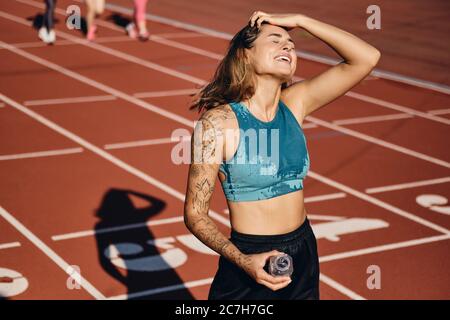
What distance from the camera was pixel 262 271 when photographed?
4.73m

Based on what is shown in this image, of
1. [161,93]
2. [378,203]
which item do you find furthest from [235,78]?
[161,93]

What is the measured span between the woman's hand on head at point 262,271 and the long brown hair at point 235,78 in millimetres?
918

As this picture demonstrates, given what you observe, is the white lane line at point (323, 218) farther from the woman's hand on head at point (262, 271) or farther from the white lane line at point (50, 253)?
the woman's hand on head at point (262, 271)

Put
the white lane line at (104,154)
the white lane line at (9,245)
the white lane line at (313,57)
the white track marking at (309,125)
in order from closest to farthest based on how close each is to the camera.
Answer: the white lane line at (9,245) → the white lane line at (104,154) → the white track marking at (309,125) → the white lane line at (313,57)

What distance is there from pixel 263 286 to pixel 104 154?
776 centimetres

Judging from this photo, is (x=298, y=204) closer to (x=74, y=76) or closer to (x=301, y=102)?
(x=301, y=102)

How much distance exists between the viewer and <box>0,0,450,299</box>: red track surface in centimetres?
911

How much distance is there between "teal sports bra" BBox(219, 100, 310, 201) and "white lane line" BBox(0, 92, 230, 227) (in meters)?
5.16

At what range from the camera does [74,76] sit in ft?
57.1

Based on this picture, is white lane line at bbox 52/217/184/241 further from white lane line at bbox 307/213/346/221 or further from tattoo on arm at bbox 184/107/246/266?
tattoo on arm at bbox 184/107/246/266

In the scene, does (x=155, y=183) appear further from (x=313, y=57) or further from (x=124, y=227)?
(x=313, y=57)

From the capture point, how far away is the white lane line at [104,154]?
1120cm

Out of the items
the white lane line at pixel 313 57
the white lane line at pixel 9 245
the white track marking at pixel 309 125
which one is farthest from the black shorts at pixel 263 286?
the white lane line at pixel 313 57

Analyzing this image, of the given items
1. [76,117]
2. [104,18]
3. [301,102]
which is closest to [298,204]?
[301,102]
